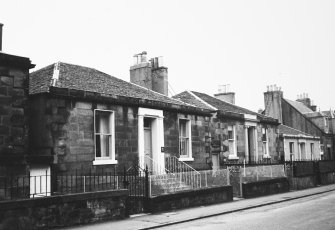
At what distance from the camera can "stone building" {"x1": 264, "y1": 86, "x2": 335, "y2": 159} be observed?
125 feet

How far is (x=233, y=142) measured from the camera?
1024 inches

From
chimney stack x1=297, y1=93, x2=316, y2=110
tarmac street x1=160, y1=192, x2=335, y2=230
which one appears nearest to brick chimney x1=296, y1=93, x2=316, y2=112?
chimney stack x1=297, y1=93, x2=316, y2=110

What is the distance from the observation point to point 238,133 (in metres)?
26.3

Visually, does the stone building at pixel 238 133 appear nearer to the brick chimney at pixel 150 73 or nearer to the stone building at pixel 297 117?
the brick chimney at pixel 150 73

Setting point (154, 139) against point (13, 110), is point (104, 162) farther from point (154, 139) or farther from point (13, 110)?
point (13, 110)

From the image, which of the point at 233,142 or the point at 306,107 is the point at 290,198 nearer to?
the point at 233,142

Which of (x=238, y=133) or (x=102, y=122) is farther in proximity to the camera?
(x=238, y=133)

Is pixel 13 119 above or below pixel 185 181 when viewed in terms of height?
above

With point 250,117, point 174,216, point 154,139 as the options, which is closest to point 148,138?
point 154,139

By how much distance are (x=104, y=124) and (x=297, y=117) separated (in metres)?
26.7

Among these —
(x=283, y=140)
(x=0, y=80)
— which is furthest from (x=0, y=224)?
(x=283, y=140)

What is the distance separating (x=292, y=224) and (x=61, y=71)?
12.0m

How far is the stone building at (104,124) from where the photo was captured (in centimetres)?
1493

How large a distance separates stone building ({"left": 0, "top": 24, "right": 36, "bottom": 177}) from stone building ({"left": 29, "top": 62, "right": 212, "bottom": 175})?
2161 millimetres
